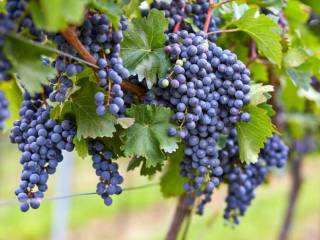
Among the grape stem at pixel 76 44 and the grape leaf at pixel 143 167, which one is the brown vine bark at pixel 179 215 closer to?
the grape leaf at pixel 143 167

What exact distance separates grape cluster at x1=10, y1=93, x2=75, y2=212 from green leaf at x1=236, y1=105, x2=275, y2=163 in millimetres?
377

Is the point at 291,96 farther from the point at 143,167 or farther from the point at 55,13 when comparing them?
the point at 55,13

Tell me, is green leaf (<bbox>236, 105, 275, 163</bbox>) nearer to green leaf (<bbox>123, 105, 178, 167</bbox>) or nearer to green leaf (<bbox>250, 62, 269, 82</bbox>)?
green leaf (<bbox>123, 105, 178, 167</bbox>)

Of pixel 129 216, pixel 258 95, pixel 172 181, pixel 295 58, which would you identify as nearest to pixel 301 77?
pixel 295 58

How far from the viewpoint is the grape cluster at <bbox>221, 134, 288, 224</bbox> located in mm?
1452

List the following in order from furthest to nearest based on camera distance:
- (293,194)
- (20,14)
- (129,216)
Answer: (129,216) < (293,194) < (20,14)

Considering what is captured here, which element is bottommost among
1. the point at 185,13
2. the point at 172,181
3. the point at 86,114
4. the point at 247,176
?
the point at 172,181

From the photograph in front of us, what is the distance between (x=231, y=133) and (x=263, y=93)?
13 centimetres

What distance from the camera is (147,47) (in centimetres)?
116

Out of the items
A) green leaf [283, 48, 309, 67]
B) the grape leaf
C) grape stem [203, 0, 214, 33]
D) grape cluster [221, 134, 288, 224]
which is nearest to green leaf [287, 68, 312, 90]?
green leaf [283, 48, 309, 67]

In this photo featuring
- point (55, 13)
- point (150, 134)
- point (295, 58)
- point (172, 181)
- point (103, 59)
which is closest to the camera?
point (55, 13)

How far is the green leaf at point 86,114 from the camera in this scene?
3.48 feet

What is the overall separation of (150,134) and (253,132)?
0.79ft

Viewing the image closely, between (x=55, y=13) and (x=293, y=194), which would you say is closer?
(x=55, y=13)
